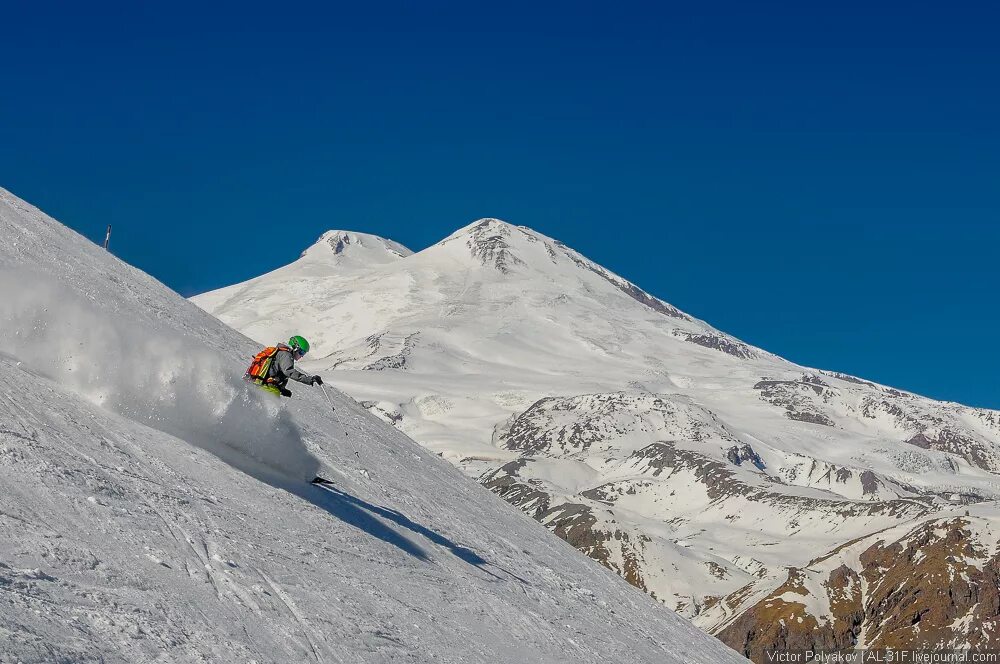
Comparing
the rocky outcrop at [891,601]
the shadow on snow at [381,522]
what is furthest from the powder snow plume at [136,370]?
the rocky outcrop at [891,601]

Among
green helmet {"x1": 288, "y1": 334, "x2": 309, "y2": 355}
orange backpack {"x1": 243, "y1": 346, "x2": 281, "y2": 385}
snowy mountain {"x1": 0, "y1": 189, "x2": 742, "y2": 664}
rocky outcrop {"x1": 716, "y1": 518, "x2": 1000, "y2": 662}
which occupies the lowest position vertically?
snowy mountain {"x1": 0, "y1": 189, "x2": 742, "y2": 664}

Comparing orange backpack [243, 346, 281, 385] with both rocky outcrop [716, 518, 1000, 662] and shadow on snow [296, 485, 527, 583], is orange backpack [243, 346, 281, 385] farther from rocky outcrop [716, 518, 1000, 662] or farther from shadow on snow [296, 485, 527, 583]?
rocky outcrop [716, 518, 1000, 662]

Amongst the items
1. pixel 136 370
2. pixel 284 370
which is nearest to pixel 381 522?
pixel 284 370

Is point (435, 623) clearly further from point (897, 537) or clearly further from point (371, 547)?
point (897, 537)

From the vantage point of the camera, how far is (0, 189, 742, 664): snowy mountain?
40.2 ft

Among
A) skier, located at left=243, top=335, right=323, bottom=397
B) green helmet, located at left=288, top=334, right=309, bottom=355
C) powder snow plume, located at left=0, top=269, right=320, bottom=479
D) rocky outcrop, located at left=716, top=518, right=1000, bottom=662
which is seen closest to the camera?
powder snow plume, located at left=0, top=269, right=320, bottom=479

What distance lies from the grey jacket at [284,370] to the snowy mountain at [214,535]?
71 cm

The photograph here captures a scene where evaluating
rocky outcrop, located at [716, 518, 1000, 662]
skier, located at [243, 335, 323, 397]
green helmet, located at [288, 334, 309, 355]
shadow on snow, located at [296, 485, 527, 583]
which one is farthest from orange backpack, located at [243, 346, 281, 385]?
rocky outcrop, located at [716, 518, 1000, 662]

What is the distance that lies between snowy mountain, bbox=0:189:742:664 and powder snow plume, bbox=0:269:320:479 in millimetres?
37

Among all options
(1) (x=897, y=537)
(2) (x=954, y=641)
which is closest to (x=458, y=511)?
(2) (x=954, y=641)

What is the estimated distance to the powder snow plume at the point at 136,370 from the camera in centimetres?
1922

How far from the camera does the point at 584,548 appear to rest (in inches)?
7421

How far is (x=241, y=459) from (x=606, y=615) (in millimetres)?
9311

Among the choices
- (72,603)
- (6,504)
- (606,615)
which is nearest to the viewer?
(72,603)
